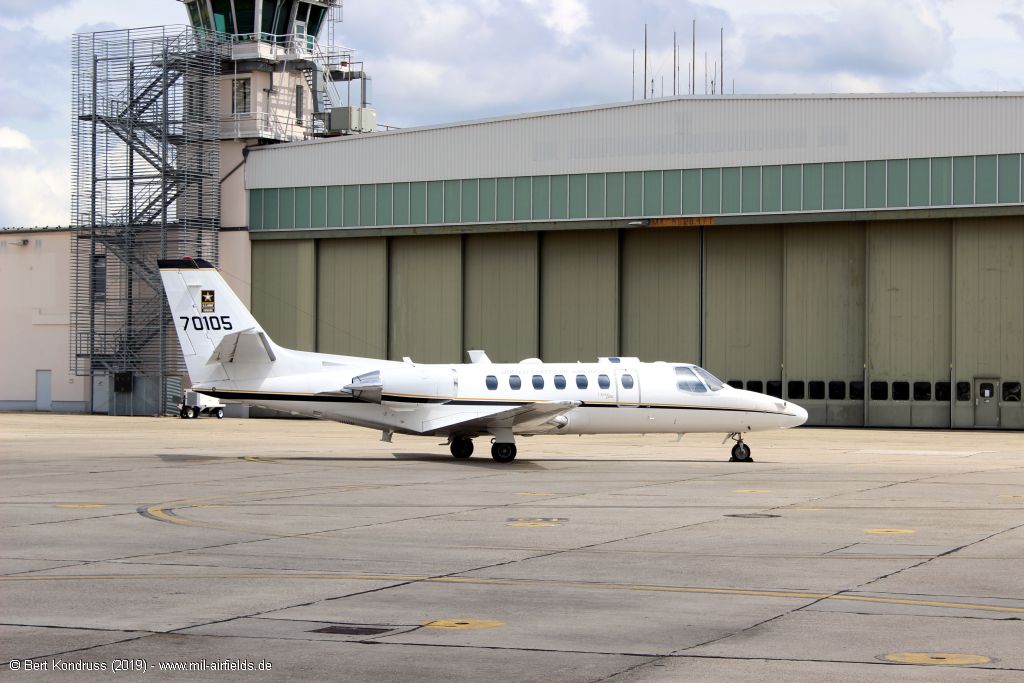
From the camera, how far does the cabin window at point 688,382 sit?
36.1 m

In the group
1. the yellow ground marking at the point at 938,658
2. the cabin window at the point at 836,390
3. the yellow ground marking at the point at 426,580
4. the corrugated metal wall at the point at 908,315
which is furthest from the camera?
the cabin window at the point at 836,390

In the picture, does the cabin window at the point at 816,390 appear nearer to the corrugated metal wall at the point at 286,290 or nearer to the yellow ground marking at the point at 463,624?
the corrugated metal wall at the point at 286,290

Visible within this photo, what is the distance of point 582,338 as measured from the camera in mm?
65812

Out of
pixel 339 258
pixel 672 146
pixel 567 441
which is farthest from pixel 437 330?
pixel 567 441

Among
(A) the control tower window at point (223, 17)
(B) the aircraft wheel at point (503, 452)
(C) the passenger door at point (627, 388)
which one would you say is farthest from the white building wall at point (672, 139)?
(B) the aircraft wheel at point (503, 452)

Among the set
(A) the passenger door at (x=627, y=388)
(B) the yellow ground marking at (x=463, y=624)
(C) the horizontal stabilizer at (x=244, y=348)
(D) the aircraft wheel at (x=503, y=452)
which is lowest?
(B) the yellow ground marking at (x=463, y=624)

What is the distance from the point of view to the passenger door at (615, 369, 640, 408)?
3550 centimetres

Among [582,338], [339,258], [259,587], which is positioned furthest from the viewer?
[339,258]

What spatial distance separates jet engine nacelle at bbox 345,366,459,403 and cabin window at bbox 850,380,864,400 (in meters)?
31.0

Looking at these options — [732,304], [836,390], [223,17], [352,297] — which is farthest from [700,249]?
[223,17]

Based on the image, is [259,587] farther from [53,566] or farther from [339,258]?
[339,258]

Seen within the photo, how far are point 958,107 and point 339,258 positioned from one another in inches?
1264

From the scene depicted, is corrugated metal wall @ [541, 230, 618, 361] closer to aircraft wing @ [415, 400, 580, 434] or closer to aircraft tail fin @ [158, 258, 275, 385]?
aircraft wing @ [415, 400, 580, 434]

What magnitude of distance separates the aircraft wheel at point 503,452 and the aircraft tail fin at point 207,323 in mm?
6271
